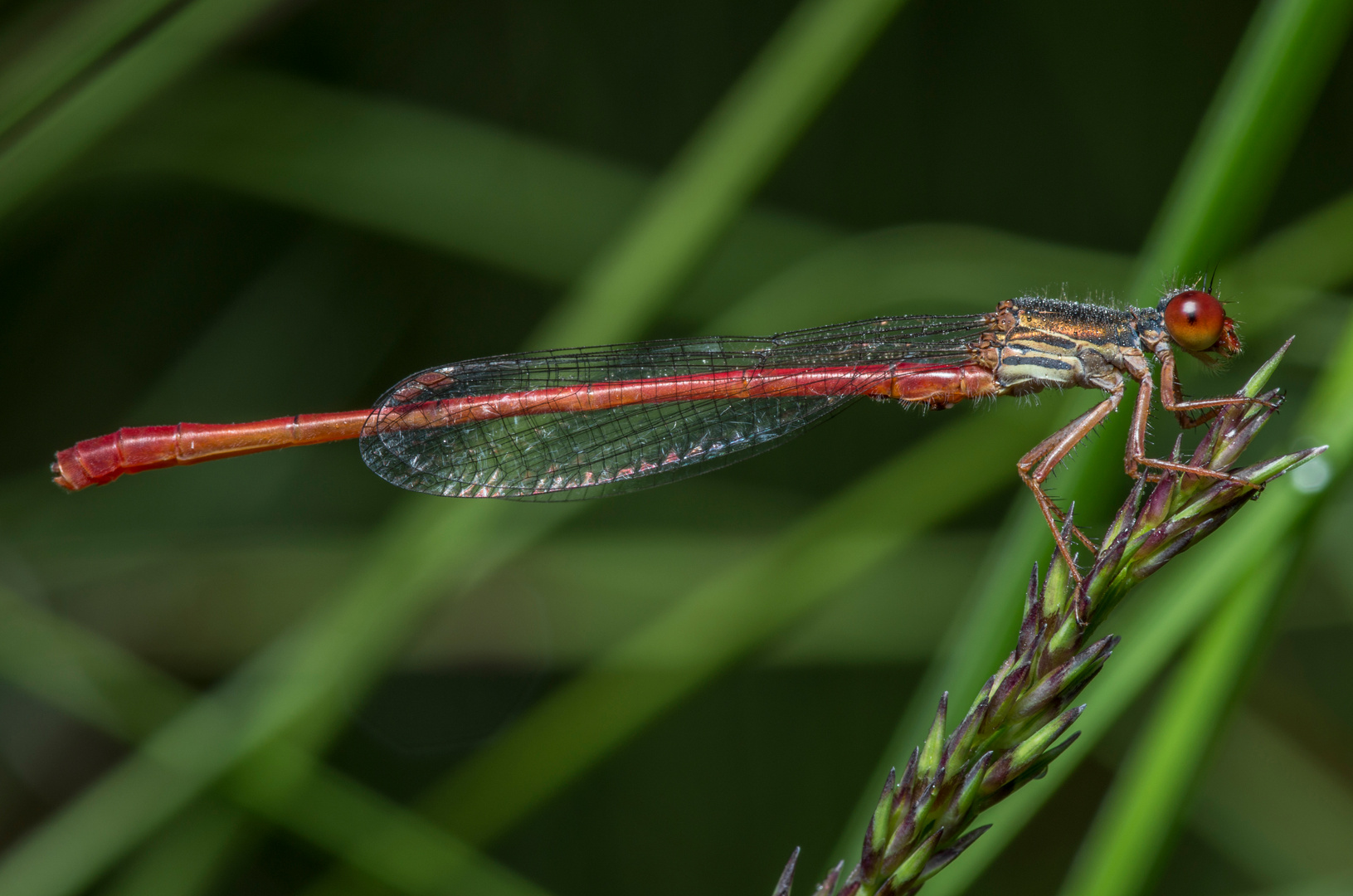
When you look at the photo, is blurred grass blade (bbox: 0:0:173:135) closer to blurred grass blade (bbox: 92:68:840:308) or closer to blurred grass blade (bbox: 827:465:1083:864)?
blurred grass blade (bbox: 92:68:840:308)

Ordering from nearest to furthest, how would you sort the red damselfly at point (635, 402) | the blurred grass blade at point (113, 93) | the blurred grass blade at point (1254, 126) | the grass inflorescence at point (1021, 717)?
the grass inflorescence at point (1021, 717)
the blurred grass blade at point (1254, 126)
the blurred grass blade at point (113, 93)
the red damselfly at point (635, 402)

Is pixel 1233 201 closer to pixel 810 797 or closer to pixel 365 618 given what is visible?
pixel 365 618

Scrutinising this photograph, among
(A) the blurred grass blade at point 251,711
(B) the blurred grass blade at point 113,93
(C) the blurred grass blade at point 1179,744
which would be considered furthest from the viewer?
(A) the blurred grass blade at point 251,711

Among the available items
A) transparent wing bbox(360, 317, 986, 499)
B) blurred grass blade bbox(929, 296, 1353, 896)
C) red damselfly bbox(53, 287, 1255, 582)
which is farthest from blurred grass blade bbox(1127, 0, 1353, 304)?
transparent wing bbox(360, 317, 986, 499)

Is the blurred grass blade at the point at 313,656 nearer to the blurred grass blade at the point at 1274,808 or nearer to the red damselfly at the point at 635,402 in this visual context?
the red damselfly at the point at 635,402

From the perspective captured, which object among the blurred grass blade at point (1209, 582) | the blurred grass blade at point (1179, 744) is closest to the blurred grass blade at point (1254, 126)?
the blurred grass blade at point (1209, 582)

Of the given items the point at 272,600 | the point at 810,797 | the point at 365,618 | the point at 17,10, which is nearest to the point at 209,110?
the point at 17,10

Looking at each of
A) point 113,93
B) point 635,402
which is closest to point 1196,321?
point 635,402

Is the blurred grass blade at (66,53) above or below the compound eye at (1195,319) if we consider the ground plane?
above
